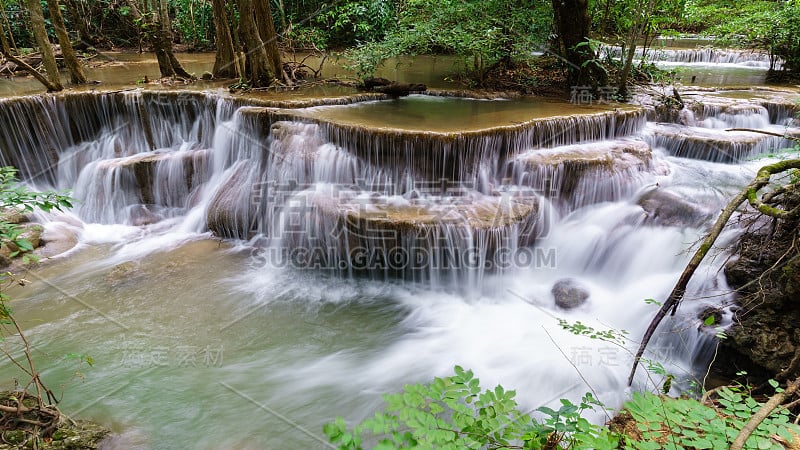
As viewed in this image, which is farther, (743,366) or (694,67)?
(694,67)

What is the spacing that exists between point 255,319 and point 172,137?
16.7ft

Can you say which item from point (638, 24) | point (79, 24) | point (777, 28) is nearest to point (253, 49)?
point (638, 24)

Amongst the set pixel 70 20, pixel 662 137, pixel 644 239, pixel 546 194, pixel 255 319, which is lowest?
pixel 255 319

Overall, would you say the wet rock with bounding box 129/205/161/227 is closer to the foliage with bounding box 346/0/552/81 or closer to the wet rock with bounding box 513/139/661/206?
the foliage with bounding box 346/0/552/81

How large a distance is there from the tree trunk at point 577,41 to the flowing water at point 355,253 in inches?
46.6

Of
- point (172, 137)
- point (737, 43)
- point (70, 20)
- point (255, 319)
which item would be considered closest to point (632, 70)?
point (737, 43)

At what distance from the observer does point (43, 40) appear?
326 inches

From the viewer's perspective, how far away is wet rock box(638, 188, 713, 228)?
17.4ft

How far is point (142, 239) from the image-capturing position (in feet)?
23.1

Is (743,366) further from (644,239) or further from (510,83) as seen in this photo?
(510,83)

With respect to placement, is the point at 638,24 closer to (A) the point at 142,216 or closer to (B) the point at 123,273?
(B) the point at 123,273

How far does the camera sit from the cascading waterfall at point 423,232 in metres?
4.45

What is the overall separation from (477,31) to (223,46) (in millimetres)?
5620

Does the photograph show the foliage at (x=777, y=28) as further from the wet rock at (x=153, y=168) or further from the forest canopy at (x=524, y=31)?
the wet rock at (x=153, y=168)
